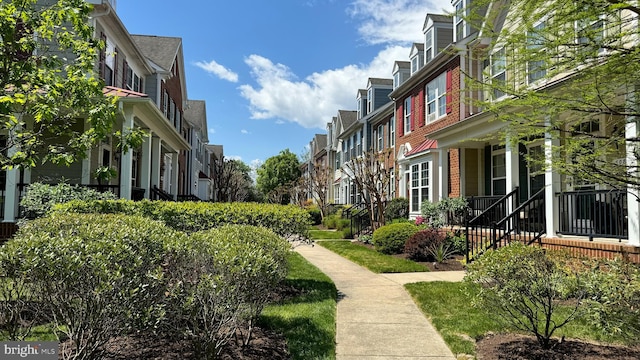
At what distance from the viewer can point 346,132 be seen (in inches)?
1283

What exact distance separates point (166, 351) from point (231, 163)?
2851cm

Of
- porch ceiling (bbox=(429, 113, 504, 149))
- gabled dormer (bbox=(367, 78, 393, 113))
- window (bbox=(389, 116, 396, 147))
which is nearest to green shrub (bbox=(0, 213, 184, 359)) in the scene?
porch ceiling (bbox=(429, 113, 504, 149))

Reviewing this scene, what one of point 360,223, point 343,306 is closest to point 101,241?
point 343,306

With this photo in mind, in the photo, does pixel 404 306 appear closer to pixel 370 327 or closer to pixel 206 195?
pixel 370 327

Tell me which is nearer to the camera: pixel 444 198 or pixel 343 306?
pixel 343 306

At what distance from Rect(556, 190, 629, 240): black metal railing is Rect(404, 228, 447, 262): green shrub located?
2.87 meters

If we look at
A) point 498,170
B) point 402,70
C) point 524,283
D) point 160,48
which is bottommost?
point 524,283

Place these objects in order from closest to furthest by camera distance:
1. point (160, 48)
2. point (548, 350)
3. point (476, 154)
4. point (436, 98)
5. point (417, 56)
Result: point (548, 350) < point (476, 154) < point (436, 98) < point (417, 56) < point (160, 48)

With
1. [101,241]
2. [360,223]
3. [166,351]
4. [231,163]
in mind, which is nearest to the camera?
[101,241]

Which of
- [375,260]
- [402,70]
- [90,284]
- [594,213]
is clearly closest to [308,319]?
[90,284]

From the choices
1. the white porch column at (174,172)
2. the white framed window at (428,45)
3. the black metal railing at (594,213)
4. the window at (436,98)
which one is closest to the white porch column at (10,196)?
the white porch column at (174,172)

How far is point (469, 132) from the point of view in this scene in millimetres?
12992

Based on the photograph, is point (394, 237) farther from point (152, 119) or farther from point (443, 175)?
point (152, 119)

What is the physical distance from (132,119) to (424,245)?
890cm
